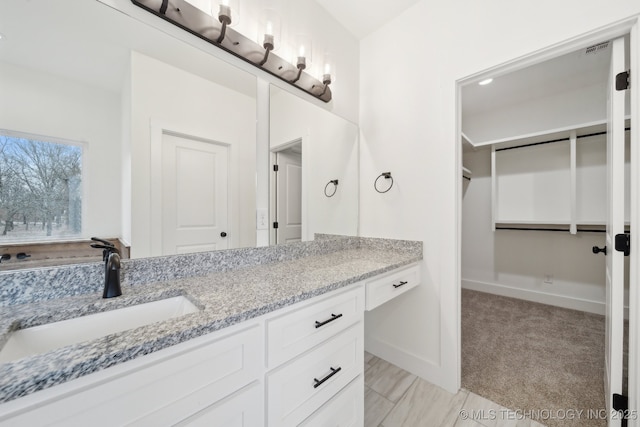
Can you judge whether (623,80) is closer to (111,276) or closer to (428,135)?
(428,135)

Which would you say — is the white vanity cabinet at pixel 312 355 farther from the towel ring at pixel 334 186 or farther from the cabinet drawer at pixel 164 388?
the towel ring at pixel 334 186

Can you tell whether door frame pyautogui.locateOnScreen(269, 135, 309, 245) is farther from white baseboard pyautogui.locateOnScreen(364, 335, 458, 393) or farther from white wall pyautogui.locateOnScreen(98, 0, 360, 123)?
white baseboard pyautogui.locateOnScreen(364, 335, 458, 393)

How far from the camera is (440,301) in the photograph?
5.53ft

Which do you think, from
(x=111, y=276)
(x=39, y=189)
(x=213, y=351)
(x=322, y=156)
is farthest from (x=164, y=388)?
(x=322, y=156)

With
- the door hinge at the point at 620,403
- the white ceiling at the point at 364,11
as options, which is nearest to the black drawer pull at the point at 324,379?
the door hinge at the point at 620,403

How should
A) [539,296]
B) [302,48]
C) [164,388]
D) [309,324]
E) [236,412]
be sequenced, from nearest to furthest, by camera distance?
1. [164,388]
2. [236,412]
3. [309,324]
4. [302,48]
5. [539,296]

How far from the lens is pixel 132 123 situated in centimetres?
105

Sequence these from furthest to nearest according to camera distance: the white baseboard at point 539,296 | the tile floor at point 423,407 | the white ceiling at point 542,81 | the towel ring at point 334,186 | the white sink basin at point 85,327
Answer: the white baseboard at point 539,296
the white ceiling at point 542,81
the towel ring at point 334,186
the tile floor at point 423,407
the white sink basin at point 85,327

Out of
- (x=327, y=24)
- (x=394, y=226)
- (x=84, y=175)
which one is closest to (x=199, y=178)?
(x=84, y=175)

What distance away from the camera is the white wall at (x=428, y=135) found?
146 cm

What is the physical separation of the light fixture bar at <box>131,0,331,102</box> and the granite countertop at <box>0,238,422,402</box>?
1095mm

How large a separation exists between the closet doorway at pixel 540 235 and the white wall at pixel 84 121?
2.02m

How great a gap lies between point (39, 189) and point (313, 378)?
1.23m

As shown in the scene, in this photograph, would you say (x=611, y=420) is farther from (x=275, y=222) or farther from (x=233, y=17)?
(x=233, y=17)
